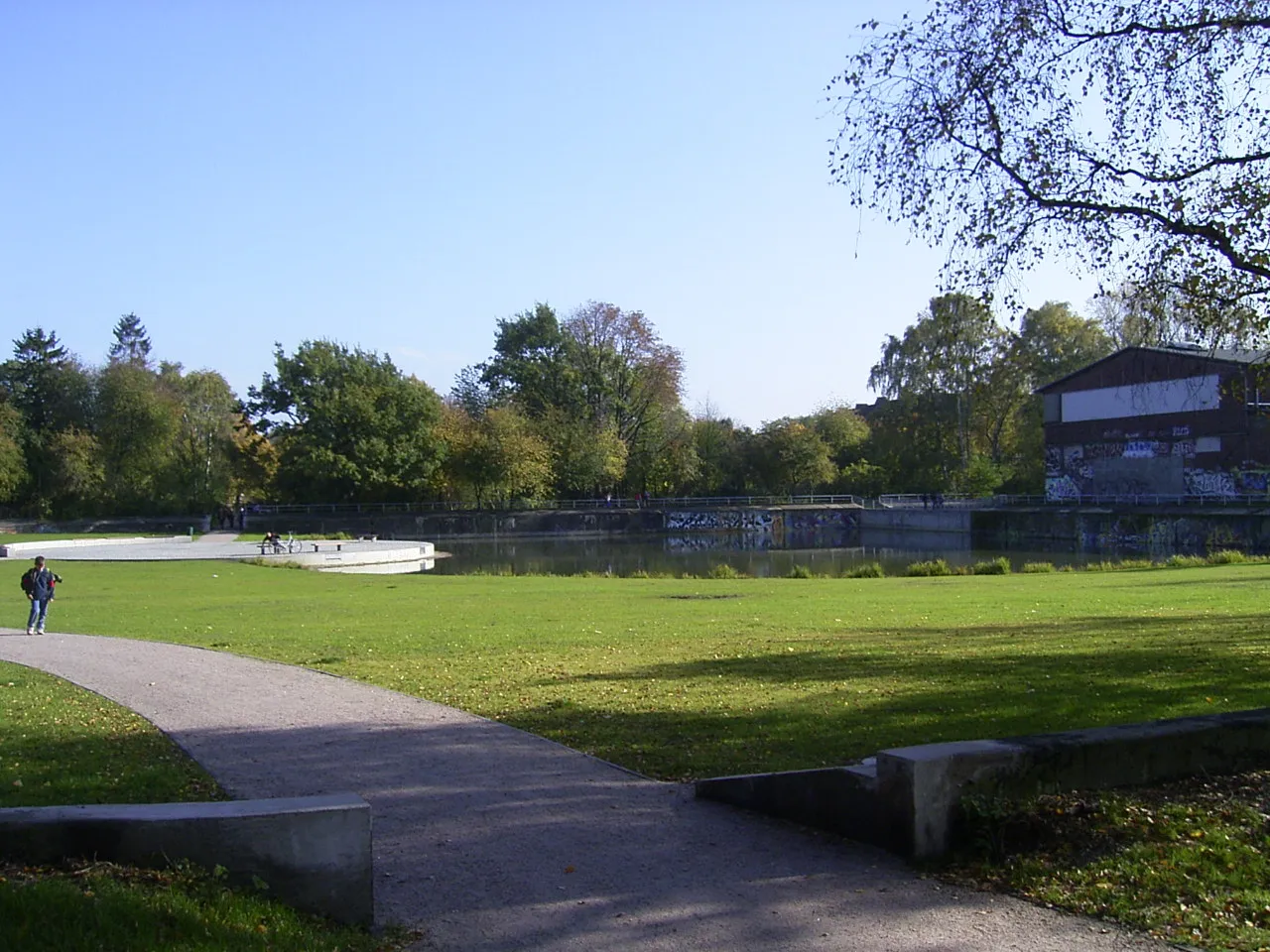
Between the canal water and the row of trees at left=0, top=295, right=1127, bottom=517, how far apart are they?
34.8 ft

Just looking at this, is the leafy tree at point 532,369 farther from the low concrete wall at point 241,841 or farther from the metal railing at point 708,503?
the low concrete wall at point 241,841

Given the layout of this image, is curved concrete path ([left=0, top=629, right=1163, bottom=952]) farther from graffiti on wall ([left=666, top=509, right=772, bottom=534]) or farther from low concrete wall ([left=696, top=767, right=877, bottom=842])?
graffiti on wall ([left=666, top=509, right=772, bottom=534])

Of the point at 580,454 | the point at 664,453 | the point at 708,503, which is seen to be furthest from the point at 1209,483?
the point at 580,454

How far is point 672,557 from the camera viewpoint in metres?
56.9

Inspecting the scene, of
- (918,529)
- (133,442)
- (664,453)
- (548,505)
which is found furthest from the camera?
(664,453)

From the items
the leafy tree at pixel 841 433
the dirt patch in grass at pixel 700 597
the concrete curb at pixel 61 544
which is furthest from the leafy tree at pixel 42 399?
the dirt patch in grass at pixel 700 597

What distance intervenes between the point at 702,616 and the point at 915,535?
59440mm

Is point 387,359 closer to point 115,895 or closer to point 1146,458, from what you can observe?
point 1146,458

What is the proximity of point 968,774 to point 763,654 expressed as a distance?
8.52m

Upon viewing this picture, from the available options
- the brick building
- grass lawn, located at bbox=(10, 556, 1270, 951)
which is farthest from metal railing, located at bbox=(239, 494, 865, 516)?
grass lawn, located at bbox=(10, 556, 1270, 951)

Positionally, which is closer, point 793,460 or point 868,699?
point 868,699

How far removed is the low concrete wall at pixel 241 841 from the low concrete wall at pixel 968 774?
2.90 metres

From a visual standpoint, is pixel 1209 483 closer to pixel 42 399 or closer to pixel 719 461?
pixel 719 461

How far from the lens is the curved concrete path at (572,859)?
5.42 m
